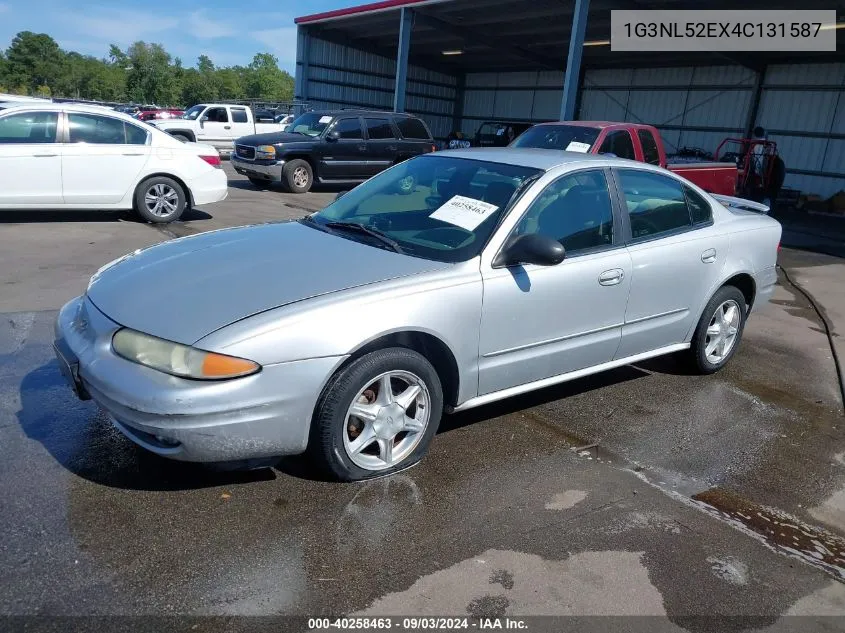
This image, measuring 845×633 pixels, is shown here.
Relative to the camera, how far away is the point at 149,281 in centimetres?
329

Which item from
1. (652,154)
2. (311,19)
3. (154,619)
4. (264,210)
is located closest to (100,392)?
(154,619)

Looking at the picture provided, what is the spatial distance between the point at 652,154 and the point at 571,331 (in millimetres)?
7915

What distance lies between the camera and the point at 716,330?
5059 millimetres

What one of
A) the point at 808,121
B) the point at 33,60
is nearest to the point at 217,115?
the point at 808,121

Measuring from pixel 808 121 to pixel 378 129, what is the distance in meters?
14.2

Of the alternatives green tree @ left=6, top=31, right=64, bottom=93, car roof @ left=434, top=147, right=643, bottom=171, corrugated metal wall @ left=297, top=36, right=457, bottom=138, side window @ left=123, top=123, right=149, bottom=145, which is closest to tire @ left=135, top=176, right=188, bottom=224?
side window @ left=123, top=123, right=149, bottom=145

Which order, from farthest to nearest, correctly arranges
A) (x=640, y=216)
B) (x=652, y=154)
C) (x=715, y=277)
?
(x=652, y=154)
(x=715, y=277)
(x=640, y=216)

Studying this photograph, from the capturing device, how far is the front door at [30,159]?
8289 mm

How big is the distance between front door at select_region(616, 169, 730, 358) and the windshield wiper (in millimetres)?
1499

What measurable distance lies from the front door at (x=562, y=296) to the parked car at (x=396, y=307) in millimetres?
11

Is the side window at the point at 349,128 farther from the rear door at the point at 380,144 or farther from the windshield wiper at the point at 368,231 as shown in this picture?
the windshield wiper at the point at 368,231

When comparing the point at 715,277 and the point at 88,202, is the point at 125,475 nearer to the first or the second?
the point at 715,277

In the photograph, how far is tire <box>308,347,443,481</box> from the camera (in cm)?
300

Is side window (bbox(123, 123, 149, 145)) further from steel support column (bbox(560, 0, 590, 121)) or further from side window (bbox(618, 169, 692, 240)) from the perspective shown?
steel support column (bbox(560, 0, 590, 121))
